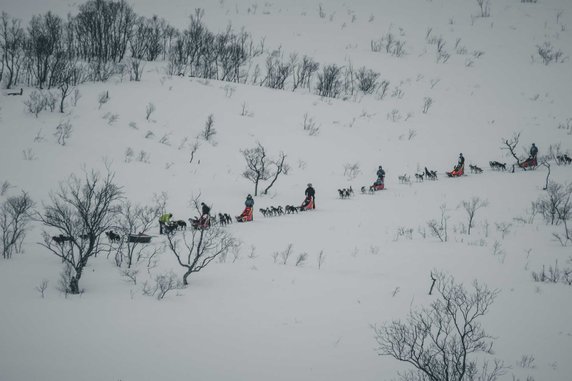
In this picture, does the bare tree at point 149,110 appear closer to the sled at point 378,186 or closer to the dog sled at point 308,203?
the dog sled at point 308,203

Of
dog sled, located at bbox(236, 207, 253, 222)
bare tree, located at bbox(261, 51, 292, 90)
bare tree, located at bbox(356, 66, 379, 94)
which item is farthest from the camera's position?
bare tree, located at bbox(356, 66, 379, 94)

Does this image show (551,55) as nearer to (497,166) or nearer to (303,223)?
(497,166)

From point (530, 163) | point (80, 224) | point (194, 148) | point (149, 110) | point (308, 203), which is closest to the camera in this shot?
point (80, 224)

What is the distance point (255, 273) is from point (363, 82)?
125 feet

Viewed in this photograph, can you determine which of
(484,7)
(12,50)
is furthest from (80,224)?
(484,7)

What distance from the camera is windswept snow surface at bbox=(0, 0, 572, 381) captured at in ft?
19.1

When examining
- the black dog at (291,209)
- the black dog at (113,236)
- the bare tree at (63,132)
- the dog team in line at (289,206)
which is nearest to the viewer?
the black dog at (113,236)

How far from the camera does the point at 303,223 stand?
1553 cm

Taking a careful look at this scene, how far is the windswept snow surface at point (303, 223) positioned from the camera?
19.1 ft

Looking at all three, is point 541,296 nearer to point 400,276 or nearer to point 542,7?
point 400,276

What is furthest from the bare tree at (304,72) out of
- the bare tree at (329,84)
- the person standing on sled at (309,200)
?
the person standing on sled at (309,200)

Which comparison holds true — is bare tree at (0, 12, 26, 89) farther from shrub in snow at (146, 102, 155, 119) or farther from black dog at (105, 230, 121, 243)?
black dog at (105, 230, 121, 243)

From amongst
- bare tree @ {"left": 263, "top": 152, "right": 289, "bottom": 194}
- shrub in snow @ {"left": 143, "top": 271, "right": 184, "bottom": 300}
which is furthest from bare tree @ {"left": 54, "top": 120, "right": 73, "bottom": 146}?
shrub in snow @ {"left": 143, "top": 271, "right": 184, "bottom": 300}

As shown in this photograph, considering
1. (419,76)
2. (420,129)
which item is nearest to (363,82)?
(419,76)
